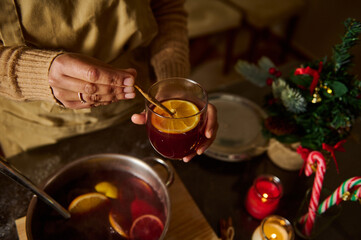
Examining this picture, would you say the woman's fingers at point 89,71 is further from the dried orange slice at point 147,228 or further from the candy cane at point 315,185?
the candy cane at point 315,185

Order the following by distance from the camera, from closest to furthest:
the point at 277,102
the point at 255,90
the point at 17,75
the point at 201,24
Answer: the point at 17,75 → the point at 277,102 → the point at 255,90 → the point at 201,24

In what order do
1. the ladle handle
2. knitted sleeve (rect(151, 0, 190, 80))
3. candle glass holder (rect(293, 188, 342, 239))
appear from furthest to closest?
knitted sleeve (rect(151, 0, 190, 80)), candle glass holder (rect(293, 188, 342, 239)), the ladle handle

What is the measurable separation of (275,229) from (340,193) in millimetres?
193

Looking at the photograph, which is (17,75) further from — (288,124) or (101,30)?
(288,124)

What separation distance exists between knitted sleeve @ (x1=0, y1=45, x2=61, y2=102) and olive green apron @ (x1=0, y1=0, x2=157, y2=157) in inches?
4.1

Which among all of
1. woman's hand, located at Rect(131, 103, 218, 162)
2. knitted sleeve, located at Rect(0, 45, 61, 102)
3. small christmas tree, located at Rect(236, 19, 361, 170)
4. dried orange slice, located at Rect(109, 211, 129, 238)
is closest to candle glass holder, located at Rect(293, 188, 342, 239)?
small christmas tree, located at Rect(236, 19, 361, 170)

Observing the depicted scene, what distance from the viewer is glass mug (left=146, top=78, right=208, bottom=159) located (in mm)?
661

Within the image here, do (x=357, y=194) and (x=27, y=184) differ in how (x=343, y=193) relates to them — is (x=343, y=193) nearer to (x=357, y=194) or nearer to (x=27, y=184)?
(x=357, y=194)

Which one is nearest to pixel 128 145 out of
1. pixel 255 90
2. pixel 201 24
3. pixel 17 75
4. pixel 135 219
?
pixel 135 219

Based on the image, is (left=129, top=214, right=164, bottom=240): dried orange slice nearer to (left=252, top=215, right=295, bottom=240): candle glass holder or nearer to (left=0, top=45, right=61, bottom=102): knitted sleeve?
(left=252, top=215, right=295, bottom=240): candle glass holder

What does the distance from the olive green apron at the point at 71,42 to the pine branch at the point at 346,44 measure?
551 millimetres

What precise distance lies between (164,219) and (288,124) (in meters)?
0.48

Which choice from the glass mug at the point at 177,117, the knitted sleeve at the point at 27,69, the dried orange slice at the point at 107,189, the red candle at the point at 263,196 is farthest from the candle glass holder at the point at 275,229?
the knitted sleeve at the point at 27,69

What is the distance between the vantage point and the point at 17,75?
69 centimetres
